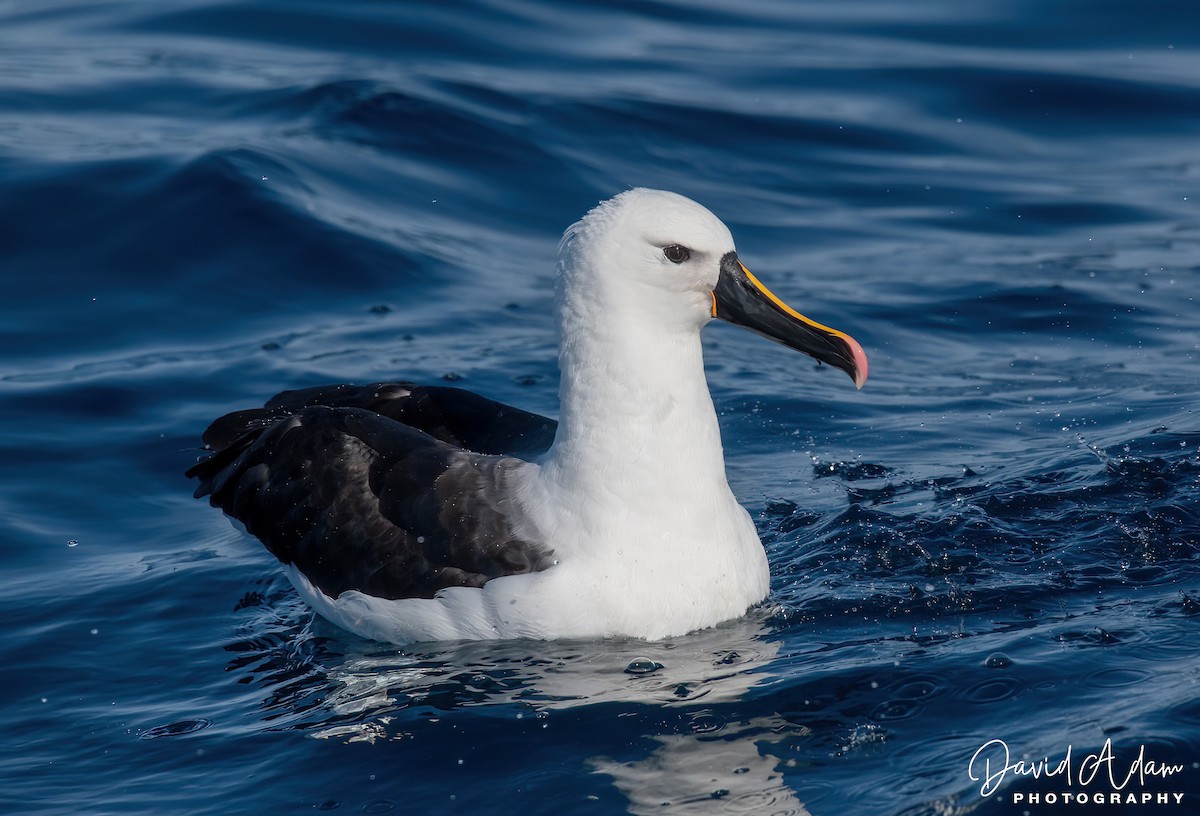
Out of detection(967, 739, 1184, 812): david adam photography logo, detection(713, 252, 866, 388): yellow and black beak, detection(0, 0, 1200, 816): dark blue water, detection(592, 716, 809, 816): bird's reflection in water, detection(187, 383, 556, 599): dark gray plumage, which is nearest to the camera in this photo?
detection(967, 739, 1184, 812): david adam photography logo

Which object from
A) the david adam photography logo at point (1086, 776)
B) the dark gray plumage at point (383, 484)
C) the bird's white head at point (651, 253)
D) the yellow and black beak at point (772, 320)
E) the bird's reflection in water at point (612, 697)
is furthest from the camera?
the dark gray plumage at point (383, 484)

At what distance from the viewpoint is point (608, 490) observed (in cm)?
701

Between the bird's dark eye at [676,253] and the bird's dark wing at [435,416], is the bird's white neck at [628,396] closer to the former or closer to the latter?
the bird's dark eye at [676,253]

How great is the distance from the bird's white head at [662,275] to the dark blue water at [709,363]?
4.59ft

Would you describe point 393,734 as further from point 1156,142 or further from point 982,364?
point 1156,142

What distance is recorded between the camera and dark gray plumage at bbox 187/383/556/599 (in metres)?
7.14

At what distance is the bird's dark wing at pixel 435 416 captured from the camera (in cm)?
816

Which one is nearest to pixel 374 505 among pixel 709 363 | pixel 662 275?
pixel 662 275

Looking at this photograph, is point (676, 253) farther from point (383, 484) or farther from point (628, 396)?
point (383, 484)

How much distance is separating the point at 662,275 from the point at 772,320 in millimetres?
567

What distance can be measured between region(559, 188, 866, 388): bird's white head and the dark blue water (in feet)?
4.59

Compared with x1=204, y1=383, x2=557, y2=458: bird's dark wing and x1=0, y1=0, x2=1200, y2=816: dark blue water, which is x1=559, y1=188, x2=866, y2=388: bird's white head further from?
x1=0, y1=0, x2=1200, y2=816: dark blue water
